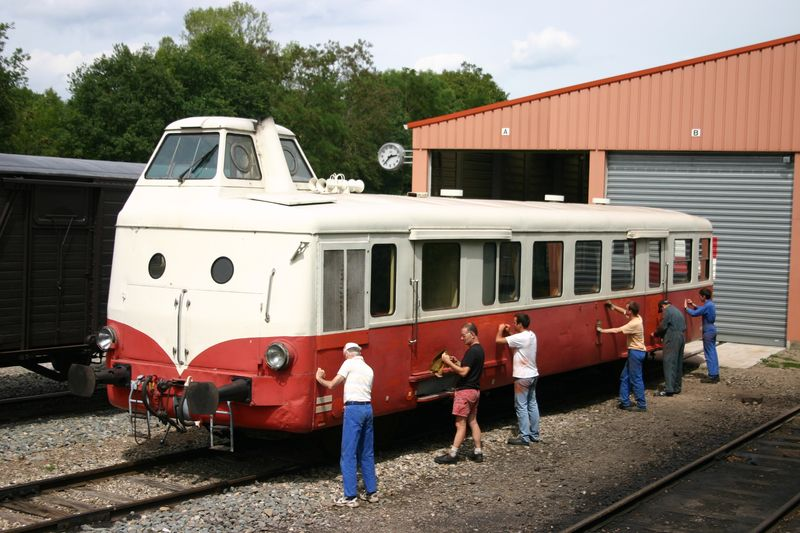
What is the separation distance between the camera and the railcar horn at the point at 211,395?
914 cm

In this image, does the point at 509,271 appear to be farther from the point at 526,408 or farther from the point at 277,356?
the point at 277,356

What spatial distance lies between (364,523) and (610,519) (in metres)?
2.34

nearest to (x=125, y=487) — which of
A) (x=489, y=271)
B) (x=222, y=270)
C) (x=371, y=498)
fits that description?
(x=222, y=270)

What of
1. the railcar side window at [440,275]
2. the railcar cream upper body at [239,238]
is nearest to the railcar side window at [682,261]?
the railcar cream upper body at [239,238]

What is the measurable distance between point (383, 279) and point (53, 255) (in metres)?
5.04

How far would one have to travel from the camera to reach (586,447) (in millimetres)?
12203

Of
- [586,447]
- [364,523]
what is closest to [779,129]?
[586,447]

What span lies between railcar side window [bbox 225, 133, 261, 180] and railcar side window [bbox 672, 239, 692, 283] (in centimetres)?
875

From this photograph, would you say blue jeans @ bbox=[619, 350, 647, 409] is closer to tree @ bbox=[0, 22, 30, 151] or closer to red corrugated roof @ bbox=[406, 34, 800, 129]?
red corrugated roof @ bbox=[406, 34, 800, 129]

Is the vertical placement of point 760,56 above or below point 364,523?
above

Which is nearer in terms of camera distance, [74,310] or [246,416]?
[246,416]

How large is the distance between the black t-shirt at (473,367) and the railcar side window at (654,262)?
6.12 meters

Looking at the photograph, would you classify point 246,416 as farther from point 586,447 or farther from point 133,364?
point 586,447

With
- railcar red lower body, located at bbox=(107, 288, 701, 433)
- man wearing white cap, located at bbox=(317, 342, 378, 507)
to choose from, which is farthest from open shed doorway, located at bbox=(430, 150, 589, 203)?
man wearing white cap, located at bbox=(317, 342, 378, 507)
